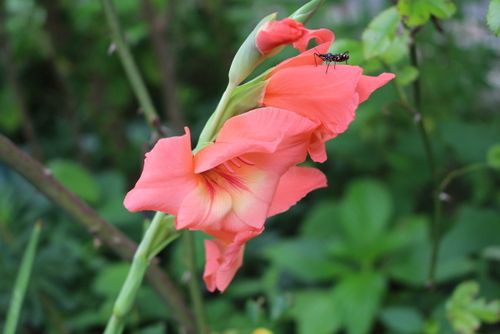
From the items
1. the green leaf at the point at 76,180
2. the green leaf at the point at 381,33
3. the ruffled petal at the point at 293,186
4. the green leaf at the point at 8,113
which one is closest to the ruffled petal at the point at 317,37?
the ruffled petal at the point at 293,186

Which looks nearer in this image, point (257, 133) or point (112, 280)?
point (257, 133)

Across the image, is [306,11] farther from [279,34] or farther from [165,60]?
[165,60]

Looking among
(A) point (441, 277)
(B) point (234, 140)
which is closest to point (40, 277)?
(A) point (441, 277)

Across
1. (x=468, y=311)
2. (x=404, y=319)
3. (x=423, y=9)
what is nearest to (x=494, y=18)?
(x=423, y=9)

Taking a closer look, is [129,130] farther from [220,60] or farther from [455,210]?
[455,210]

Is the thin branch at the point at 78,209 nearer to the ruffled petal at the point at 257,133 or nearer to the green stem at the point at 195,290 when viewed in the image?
the green stem at the point at 195,290
